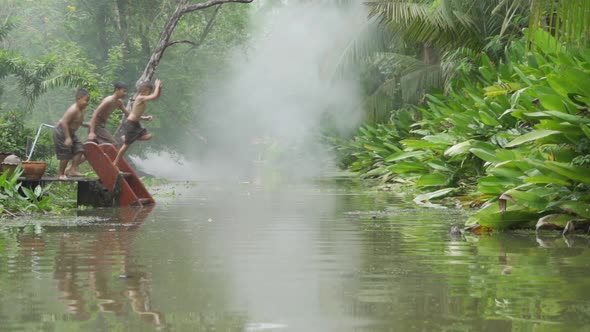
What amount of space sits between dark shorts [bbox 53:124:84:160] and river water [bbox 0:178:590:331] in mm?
3670

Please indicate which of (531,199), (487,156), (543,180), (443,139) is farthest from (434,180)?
(543,180)

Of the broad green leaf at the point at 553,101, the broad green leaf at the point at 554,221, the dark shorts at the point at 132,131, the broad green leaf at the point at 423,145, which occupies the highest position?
the broad green leaf at the point at 553,101

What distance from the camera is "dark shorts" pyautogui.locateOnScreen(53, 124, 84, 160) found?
15430 millimetres

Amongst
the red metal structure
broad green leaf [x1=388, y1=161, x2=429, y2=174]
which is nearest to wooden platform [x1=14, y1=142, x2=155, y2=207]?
the red metal structure

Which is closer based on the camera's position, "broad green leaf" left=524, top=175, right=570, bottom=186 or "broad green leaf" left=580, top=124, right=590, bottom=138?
"broad green leaf" left=580, top=124, right=590, bottom=138

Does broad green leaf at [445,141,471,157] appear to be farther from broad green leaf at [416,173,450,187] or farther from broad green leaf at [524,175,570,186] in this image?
broad green leaf at [524,175,570,186]

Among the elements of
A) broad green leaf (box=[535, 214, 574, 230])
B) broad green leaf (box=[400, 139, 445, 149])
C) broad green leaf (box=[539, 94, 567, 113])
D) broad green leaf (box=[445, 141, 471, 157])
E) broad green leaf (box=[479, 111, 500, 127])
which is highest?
broad green leaf (box=[539, 94, 567, 113])

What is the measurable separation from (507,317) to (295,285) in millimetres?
1663

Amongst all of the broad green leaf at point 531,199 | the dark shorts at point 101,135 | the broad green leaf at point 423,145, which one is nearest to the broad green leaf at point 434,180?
the broad green leaf at point 423,145

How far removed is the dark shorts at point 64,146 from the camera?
15.4 m

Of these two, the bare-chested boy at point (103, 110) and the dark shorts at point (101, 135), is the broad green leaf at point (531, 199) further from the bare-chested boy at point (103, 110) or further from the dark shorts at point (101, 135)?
the dark shorts at point (101, 135)

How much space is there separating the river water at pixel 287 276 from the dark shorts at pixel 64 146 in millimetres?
3670

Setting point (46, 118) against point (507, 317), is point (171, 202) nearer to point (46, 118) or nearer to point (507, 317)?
point (507, 317)

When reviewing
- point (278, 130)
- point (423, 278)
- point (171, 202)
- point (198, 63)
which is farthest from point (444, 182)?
point (278, 130)
